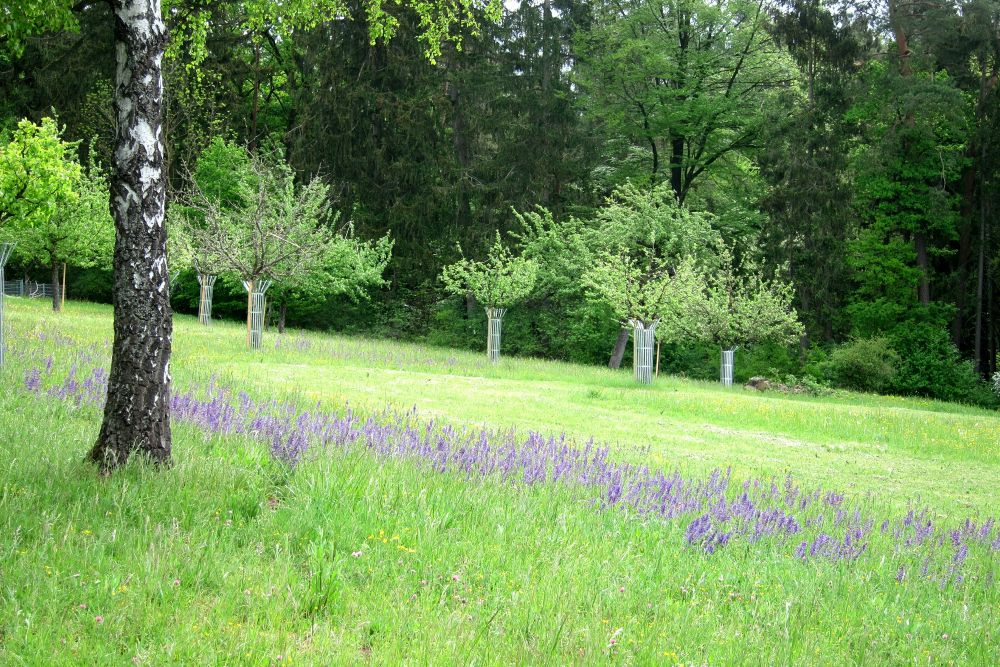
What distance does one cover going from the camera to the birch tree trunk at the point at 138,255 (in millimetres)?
4984

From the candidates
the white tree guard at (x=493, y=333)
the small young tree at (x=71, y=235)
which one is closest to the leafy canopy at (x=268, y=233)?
the small young tree at (x=71, y=235)

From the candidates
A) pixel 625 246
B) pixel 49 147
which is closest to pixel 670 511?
pixel 49 147

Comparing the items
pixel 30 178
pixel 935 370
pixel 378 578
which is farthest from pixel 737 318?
pixel 378 578

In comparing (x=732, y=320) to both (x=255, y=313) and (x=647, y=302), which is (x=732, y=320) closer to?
(x=647, y=302)

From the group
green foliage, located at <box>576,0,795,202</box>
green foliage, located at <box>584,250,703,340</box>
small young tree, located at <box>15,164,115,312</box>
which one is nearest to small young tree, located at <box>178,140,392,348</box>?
small young tree, located at <box>15,164,115,312</box>

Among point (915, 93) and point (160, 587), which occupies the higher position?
point (915, 93)

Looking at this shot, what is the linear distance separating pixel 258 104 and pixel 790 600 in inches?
1782

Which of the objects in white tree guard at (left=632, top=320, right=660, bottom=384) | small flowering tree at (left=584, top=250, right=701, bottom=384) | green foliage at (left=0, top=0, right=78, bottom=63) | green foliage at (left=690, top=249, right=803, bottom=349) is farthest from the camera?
green foliage at (left=690, top=249, right=803, bottom=349)

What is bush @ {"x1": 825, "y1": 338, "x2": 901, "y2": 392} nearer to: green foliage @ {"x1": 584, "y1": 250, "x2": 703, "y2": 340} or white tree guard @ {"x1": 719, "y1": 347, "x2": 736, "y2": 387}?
white tree guard @ {"x1": 719, "y1": 347, "x2": 736, "y2": 387}

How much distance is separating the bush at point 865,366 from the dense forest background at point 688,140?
11cm

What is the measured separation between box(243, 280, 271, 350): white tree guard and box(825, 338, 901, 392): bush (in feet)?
66.1

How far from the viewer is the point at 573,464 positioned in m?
7.38

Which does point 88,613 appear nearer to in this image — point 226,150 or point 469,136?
point 469,136

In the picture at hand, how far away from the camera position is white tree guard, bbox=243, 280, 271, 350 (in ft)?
70.8
